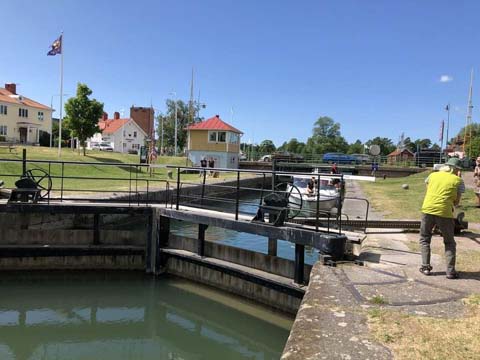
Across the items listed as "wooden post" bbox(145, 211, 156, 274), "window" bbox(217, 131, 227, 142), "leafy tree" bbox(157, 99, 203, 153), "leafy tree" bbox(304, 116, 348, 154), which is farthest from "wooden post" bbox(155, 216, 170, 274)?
"leafy tree" bbox(304, 116, 348, 154)

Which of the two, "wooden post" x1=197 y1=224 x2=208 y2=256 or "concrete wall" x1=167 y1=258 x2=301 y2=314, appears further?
"wooden post" x1=197 y1=224 x2=208 y2=256

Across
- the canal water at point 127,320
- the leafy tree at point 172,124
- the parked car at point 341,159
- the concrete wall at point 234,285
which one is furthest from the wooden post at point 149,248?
the leafy tree at point 172,124

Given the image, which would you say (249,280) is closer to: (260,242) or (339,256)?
(339,256)

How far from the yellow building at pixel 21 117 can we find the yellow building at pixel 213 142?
2765cm

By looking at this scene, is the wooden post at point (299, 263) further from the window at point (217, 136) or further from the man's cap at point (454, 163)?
the window at point (217, 136)

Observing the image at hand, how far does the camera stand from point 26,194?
1084cm

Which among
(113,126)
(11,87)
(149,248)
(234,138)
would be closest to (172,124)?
(113,126)

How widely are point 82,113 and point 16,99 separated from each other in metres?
31.4

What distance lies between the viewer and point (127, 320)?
915cm

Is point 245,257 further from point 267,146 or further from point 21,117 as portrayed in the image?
point 267,146

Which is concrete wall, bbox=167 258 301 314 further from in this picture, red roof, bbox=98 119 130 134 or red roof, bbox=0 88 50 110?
red roof, bbox=98 119 130 134

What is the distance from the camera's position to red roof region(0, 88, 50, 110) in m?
63.2

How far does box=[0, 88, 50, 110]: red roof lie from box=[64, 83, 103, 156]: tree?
89.4 ft

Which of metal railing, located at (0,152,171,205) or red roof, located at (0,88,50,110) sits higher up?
red roof, located at (0,88,50,110)
